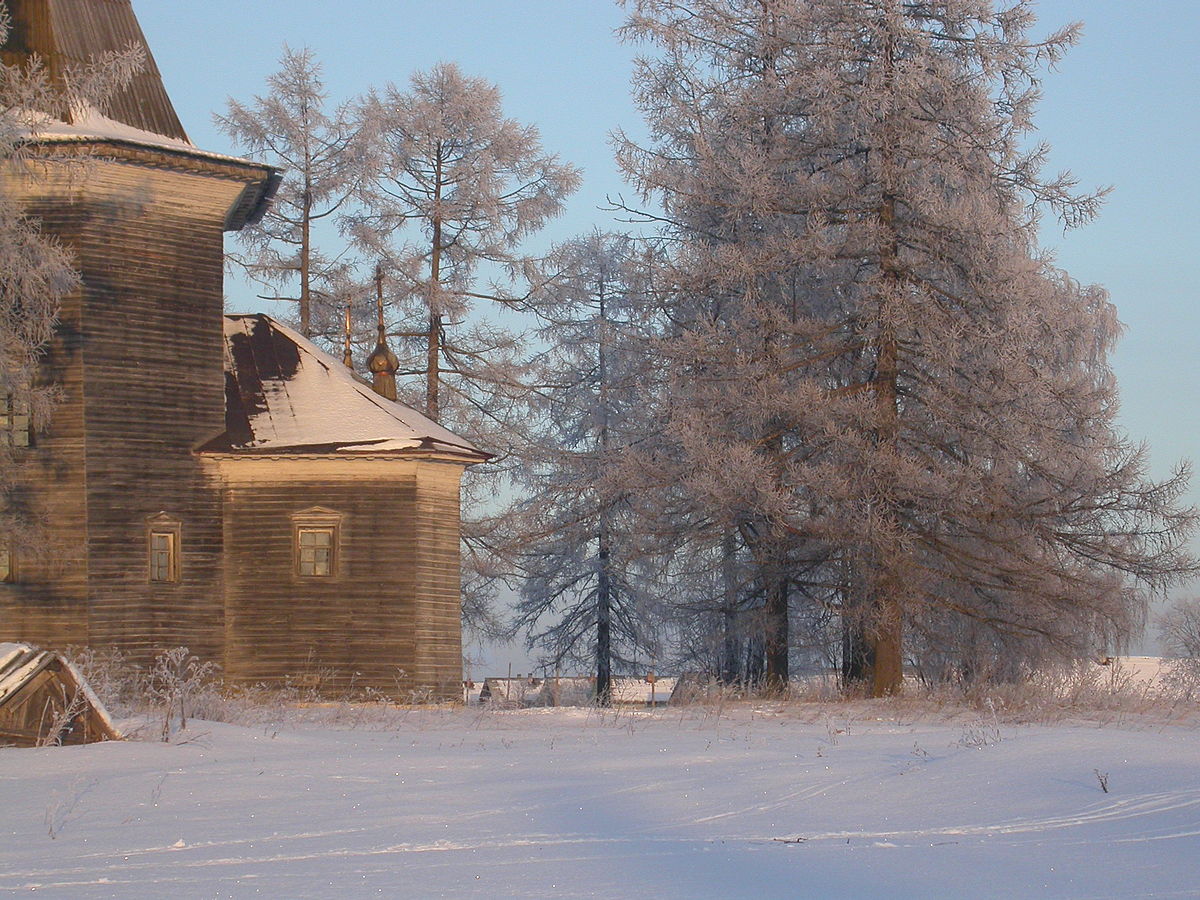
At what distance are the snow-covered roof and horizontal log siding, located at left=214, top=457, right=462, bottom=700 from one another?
345 millimetres

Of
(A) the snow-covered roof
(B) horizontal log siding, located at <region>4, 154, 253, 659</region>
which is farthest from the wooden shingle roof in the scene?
(A) the snow-covered roof

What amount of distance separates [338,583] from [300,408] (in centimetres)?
311

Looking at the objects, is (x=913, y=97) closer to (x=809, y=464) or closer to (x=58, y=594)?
(x=809, y=464)

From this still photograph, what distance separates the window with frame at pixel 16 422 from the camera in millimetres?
21141

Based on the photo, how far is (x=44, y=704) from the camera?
10492 mm

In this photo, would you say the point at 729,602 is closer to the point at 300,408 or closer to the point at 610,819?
the point at 300,408

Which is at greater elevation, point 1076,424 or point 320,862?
point 1076,424

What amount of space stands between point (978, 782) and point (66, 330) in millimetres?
17033

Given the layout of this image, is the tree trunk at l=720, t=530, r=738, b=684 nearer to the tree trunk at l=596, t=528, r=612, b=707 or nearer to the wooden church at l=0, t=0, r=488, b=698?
the wooden church at l=0, t=0, r=488, b=698

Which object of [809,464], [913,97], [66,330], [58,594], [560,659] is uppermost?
[913,97]

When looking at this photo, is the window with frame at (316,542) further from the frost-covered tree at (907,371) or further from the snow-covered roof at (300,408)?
the frost-covered tree at (907,371)

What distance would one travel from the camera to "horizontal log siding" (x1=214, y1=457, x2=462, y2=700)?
22.1 meters

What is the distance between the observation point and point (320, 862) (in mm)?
6371

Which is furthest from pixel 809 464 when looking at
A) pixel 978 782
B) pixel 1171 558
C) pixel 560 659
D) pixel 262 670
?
pixel 978 782
